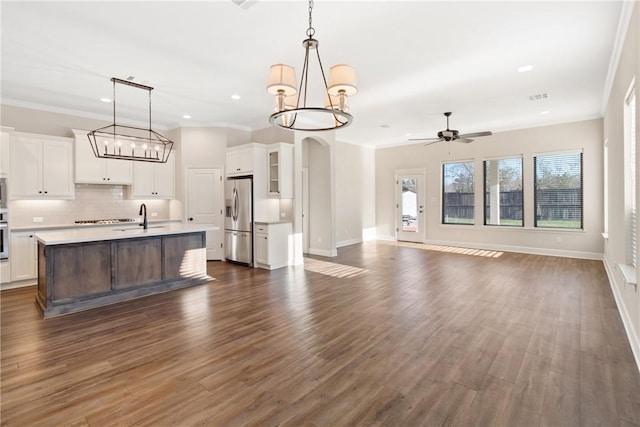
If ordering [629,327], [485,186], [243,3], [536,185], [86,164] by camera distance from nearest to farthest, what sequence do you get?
1. [243,3]
2. [629,327]
3. [86,164]
4. [536,185]
5. [485,186]

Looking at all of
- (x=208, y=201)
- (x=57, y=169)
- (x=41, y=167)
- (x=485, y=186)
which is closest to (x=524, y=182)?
(x=485, y=186)

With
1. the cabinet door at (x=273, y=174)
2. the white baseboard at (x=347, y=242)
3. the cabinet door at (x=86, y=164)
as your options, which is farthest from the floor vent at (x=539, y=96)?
the cabinet door at (x=86, y=164)

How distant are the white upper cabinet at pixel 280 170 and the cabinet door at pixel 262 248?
88 centimetres

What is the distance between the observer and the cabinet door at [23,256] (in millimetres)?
4879

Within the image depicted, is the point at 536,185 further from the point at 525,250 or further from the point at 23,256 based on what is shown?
the point at 23,256

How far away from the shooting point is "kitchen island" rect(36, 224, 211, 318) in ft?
12.3

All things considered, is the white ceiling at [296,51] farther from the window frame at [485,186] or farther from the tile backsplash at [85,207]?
the window frame at [485,186]

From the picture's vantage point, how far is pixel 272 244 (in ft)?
20.2

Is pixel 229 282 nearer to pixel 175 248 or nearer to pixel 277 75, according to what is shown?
pixel 175 248

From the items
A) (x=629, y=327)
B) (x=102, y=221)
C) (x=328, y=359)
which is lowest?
(x=328, y=359)

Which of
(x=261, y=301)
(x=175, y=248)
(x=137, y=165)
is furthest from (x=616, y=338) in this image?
(x=137, y=165)

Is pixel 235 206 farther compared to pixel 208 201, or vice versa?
pixel 208 201

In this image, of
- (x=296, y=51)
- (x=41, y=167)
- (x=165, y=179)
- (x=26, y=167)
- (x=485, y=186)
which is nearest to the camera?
(x=296, y=51)

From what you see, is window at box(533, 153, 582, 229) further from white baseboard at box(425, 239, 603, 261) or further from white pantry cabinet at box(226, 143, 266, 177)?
white pantry cabinet at box(226, 143, 266, 177)
